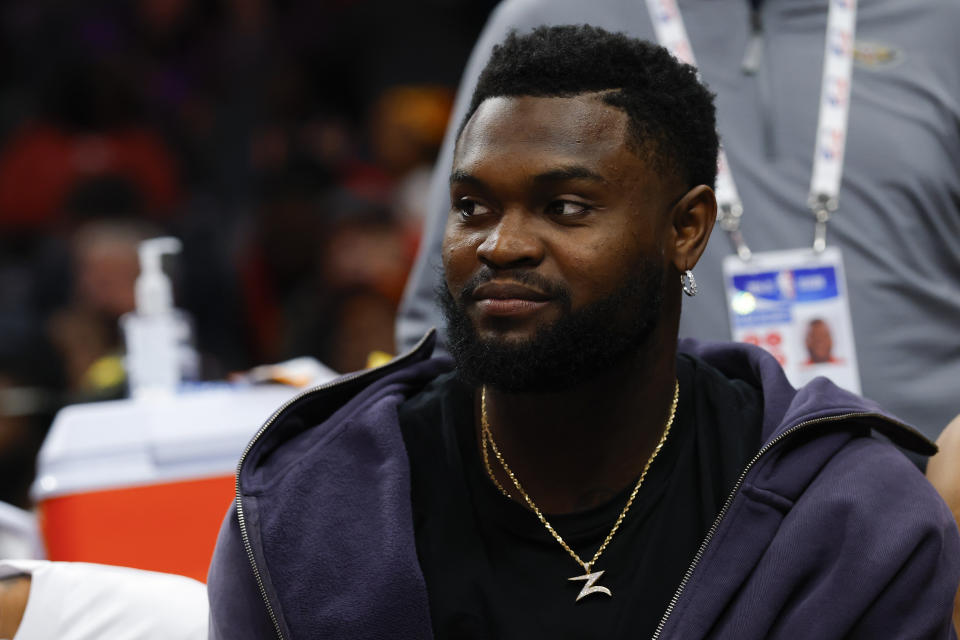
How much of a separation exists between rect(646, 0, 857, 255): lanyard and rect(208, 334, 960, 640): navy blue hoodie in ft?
1.70

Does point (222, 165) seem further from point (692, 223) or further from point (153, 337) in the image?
point (692, 223)

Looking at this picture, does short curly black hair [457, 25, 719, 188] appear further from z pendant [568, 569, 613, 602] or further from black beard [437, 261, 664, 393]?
z pendant [568, 569, 613, 602]

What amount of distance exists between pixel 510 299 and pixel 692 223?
0.29m

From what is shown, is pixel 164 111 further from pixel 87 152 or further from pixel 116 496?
pixel 116 496

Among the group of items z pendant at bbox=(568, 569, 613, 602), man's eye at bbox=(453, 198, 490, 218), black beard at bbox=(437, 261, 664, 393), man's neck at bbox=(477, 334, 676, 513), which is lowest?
z pendant at bbox=(568, 569, 613, 602)

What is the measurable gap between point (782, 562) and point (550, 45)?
2.31 ft

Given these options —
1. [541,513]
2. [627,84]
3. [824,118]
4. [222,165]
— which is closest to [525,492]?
[541,513]

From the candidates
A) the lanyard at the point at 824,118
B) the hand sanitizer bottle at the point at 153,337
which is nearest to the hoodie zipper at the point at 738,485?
the lanyard at the point at 824,118

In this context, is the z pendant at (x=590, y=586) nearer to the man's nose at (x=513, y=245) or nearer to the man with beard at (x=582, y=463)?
the man with beard at (x=582, y=463)

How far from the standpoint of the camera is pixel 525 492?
67.6 inches

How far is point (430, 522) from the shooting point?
1.71m

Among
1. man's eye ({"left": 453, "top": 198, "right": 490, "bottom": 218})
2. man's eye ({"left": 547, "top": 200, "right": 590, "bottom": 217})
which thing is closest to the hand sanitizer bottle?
man's eye ({"left": 453, "top": 198, "right": 490, "bottom": 218})

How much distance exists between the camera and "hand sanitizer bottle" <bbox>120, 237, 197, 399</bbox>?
279 centimetres

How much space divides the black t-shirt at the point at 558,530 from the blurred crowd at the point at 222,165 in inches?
72.5
